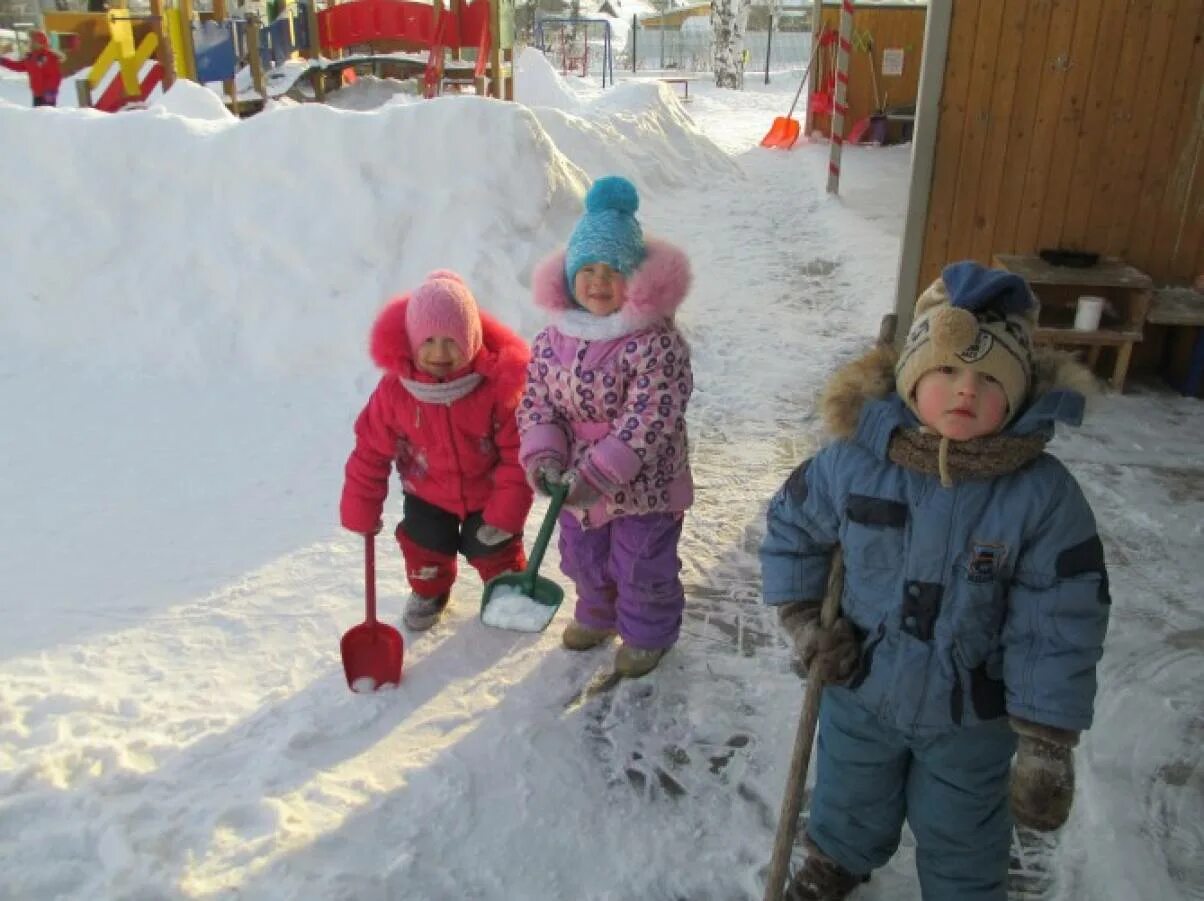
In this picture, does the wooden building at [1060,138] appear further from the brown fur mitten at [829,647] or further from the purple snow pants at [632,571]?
the brown fur mitten at [829,647]

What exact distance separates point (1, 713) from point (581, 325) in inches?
75.8

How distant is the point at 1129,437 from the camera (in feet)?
15.6

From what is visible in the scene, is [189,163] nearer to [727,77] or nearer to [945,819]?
[945,819]

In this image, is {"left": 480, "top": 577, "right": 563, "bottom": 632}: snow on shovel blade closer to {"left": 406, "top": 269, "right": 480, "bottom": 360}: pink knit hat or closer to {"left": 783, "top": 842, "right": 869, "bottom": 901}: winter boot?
{"left": 406, "top": 269, "right": 480, "bottom": 360}: pink knit hat

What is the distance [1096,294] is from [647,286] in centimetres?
399

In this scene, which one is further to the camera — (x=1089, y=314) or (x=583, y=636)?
(x=1089, y=314)

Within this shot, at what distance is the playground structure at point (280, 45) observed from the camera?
10812mm

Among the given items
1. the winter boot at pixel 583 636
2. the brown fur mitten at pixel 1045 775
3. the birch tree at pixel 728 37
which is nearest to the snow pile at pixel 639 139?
the winter boot at pixel 583 636

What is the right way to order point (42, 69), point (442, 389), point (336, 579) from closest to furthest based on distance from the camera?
point (442, 389) < point (336, 579) < point (42, 69)

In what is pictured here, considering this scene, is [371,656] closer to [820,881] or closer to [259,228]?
[820,881]

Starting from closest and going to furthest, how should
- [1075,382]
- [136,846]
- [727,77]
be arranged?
1. [1075,382]
2. [136,846]
3. [727,77]

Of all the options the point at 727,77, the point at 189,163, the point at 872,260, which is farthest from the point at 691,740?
the point at 727,77

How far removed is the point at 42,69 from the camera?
10734mm

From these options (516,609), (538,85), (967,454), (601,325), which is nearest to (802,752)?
(967,454)
